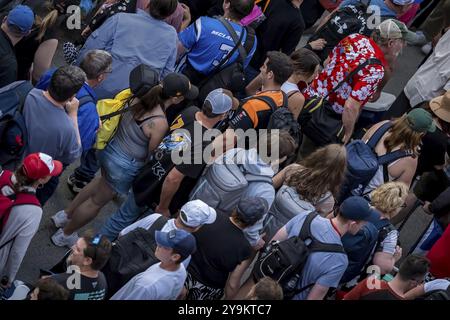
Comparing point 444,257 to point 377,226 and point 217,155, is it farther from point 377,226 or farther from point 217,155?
point 217,155

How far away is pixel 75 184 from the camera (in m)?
7.53

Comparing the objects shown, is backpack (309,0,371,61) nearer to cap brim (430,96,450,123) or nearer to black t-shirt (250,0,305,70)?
black t-shirt (250,0,305,70)

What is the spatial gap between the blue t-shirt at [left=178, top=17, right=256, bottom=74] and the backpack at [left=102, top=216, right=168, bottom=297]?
2198 millimetres

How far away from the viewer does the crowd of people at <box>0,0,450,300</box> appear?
18.5 ft

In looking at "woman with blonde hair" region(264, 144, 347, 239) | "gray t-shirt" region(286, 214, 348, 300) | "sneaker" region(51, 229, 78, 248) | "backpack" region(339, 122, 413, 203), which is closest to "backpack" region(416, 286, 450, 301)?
"gray t-shirt" region(286, 214, 348, 300)

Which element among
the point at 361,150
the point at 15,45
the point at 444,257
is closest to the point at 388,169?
the point at 361,150

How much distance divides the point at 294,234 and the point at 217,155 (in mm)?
914

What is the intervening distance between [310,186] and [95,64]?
71.4 inches

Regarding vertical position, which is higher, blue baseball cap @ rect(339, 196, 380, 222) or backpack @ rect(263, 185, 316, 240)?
blue baseball cap @ rect(339, 196, 380, 222)

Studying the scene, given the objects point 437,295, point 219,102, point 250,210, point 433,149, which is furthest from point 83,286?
point 433,149

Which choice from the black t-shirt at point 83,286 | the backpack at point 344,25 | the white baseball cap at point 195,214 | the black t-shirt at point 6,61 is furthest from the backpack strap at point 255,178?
the backpack at point 344,25

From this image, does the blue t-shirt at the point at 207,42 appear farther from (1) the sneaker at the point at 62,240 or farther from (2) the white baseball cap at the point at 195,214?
(2) the white baseball cap at the point at 195,214

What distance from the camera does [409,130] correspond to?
6.92 m

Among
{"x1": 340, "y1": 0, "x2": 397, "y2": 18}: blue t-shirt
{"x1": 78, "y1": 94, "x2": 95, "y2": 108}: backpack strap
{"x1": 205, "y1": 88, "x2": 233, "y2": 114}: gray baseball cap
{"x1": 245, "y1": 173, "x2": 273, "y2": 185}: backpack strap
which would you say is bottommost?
{"x1": 78, "y1": 94, "x2": 95, "y2": 108}: backpack strap
